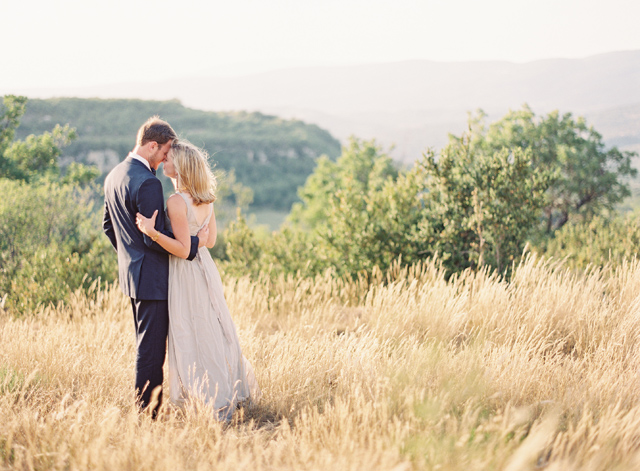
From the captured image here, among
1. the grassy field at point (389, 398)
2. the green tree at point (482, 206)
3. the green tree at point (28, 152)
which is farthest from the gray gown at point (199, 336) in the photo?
the green tree at point (28, 152)

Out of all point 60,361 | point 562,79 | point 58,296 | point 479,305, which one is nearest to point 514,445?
point 479,305

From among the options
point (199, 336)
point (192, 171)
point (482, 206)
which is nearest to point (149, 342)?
point (199, 336)

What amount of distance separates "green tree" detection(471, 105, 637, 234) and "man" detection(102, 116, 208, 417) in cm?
1737

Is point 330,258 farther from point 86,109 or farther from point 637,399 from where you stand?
point 86,109

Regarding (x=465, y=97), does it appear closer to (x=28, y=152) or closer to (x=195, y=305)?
(x=28, y=152)

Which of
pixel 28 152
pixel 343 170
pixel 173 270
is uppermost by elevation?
pixel 28 152

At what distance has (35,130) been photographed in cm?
7556

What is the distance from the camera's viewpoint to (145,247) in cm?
332

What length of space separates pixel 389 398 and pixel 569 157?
19.4m

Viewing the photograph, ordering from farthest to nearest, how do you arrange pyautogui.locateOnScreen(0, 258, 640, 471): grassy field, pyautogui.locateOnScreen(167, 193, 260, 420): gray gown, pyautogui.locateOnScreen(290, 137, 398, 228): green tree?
pyautogui.locateOnScreen(290, 137, 398, 228): green tree
pyautogui.locateOnScreen(167, 193, 260, 420): gray gown
pyautogui.locateOnScreen(0, 258, 640, 471): grassy field

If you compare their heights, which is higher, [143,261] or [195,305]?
[143,261]

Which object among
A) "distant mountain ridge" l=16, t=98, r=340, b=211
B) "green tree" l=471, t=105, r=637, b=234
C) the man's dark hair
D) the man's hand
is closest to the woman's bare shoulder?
the man's hand

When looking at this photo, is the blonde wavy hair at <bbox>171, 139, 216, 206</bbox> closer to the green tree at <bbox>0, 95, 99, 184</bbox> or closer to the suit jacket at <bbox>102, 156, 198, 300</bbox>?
the suit jacket at <bbox>102, 156, 198, 300</bbox>

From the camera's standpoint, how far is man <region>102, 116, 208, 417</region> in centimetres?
321
